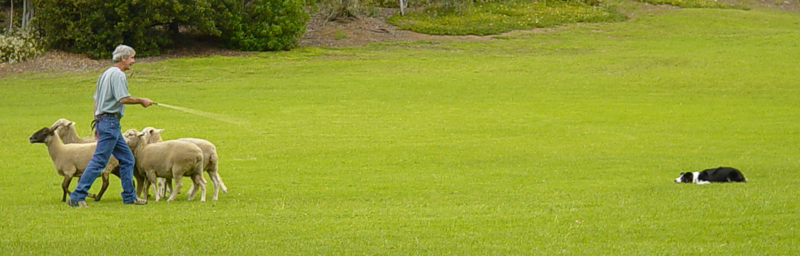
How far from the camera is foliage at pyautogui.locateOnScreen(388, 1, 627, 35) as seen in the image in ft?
170

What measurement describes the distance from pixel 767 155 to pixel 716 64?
2027 centimetres

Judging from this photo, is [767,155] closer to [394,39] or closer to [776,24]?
[394,39]

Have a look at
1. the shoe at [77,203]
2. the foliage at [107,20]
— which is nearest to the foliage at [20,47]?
the foliage at [107,20]

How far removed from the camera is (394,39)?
4888 centimetres

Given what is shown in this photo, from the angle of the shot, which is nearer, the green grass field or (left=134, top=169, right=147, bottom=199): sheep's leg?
the green grass field

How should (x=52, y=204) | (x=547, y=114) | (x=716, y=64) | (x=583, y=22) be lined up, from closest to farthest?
(x=52, y=204), (x=547, y=114), (x=716, y=64), (x=583, y=22)

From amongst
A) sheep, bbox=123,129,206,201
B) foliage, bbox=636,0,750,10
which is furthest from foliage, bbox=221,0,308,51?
sheep, bbox=123,129,206,201

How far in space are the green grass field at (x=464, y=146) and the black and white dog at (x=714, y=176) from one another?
0.57 m

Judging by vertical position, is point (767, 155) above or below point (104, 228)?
below

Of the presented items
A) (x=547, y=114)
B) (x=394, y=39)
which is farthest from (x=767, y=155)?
(x=394, y=39)

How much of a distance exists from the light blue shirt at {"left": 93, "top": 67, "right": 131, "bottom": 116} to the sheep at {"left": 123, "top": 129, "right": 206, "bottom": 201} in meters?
1.19

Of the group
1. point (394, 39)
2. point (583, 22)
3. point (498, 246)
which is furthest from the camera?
point (583, 22)

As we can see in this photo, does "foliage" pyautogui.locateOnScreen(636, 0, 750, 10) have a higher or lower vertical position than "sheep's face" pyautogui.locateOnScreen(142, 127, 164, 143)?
lower

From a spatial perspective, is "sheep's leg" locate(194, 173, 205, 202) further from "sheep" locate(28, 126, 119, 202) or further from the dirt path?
the dirt path
